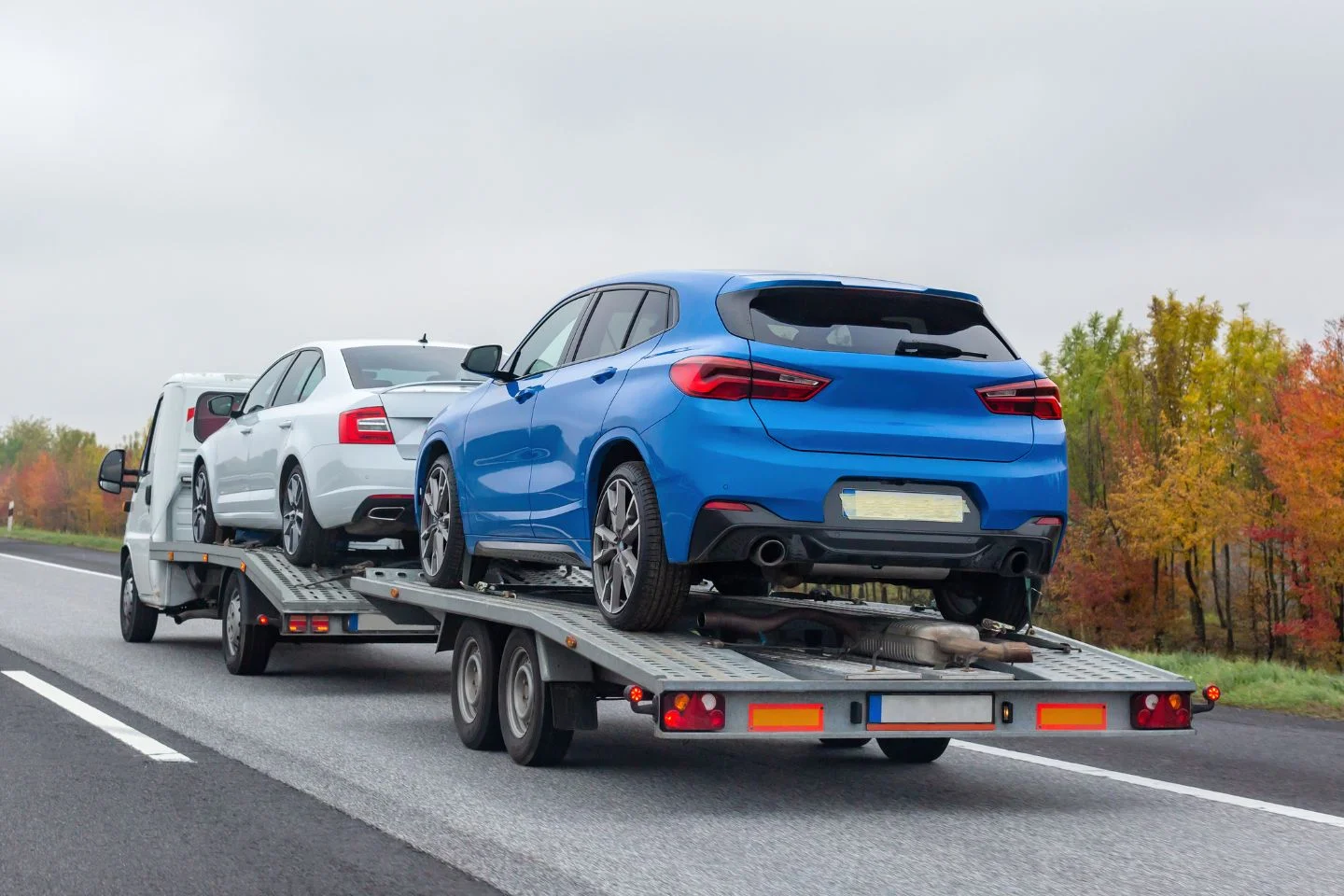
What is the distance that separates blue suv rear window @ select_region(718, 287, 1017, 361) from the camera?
260 inches

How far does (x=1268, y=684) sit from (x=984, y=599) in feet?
17.1

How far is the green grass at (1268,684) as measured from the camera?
10852 mm

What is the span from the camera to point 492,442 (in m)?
8.54

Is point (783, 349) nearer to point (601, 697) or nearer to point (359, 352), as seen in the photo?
point (601, 697)

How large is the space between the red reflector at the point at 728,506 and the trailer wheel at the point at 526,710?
130cm

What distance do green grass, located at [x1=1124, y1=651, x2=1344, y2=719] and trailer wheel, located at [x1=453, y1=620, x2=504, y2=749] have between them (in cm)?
474

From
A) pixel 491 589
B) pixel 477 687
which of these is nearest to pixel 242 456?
pixel 491 589

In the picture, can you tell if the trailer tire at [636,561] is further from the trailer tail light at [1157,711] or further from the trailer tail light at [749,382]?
the trailer tail light at [1157,711]

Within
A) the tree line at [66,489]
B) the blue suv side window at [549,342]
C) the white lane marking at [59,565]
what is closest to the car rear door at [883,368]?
the blue suv side window at [549,342]

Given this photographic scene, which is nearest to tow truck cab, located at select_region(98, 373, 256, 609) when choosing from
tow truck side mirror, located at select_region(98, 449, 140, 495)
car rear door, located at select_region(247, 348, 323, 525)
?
tow truck side mirror, located at select_region(98, 449, 140, 495)

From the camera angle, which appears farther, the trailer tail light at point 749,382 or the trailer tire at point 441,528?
the trailer tire at point 441,528

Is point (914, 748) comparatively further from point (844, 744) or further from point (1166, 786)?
point (1166, 786)

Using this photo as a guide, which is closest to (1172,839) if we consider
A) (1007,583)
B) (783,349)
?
(1007,583)

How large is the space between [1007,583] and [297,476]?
5.69 m
